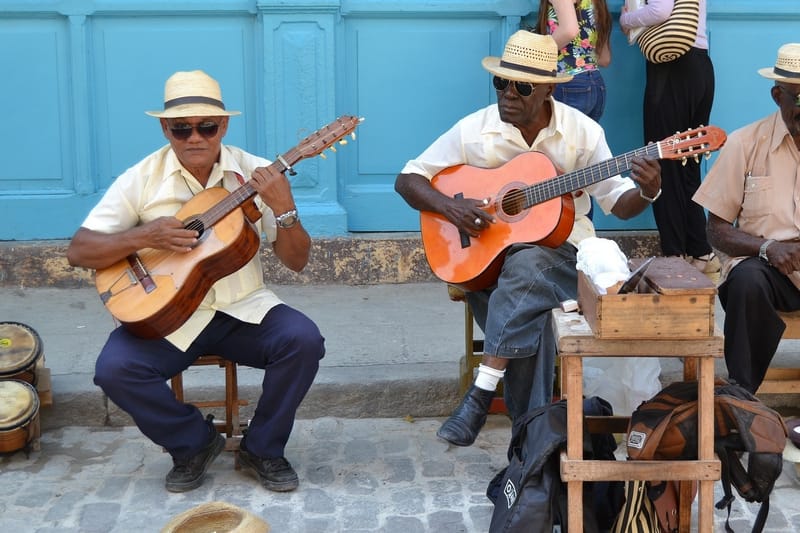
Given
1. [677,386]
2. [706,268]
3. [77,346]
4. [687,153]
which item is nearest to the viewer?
[677,386]

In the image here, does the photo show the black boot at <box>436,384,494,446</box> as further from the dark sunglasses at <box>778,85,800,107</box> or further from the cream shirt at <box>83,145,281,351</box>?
the dark sunglasses at <box>778,85,800,107</box>

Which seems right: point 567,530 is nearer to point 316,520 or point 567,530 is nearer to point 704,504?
point 704,504

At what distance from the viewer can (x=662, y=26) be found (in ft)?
19.0

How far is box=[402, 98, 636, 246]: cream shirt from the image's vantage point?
468 centimetres

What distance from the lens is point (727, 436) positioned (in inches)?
143

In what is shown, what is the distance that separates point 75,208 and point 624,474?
3.86 meters

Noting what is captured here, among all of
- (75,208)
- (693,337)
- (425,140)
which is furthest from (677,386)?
(75,208)

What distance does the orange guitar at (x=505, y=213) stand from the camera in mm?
4402

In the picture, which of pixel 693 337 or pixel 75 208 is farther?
pixel 75 208

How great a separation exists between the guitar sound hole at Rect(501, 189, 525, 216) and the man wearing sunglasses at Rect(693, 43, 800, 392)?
801mm

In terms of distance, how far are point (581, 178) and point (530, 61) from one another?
550 millimetres

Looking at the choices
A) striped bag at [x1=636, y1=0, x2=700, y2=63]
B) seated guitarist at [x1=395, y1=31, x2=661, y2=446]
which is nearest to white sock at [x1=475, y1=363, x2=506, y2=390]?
seated guitarist at [x1=395, y1=31, x2=661, y2=446]

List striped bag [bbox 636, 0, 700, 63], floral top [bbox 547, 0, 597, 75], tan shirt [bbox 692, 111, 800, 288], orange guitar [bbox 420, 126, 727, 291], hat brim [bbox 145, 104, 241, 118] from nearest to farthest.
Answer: hat brim [bbox 145, 104, 241, 118] → orange guitar [bbox 420, 126, 727, 291] → tan shirt [bbox 692, 111, 800, 288] → striped bag [bbox 636, 0, 700, 63] → floral top [bbox 547, 0, 597, 75]

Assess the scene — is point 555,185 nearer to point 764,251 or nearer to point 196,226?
point 764,251
